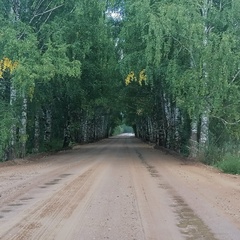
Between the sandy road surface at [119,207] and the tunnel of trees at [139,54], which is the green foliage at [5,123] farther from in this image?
the sandy road surface at [119,207]

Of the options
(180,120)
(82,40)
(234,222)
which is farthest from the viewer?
(180,120)

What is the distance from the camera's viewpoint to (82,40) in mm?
24672

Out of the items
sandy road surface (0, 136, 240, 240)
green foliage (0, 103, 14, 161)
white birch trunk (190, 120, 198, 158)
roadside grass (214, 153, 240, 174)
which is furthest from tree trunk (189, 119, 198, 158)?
green foliage (0, 103, 14, 161)

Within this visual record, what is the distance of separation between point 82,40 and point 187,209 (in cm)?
1719

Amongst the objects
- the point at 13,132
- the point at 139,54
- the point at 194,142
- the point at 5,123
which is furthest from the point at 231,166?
the point at 13,132

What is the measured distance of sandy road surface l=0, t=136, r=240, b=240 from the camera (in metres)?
7.20

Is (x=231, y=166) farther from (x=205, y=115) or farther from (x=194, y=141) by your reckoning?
(x=194, y=141)

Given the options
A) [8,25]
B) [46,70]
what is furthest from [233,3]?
[8,25]

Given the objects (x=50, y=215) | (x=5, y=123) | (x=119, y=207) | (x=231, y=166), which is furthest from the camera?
(x=5, y=123)

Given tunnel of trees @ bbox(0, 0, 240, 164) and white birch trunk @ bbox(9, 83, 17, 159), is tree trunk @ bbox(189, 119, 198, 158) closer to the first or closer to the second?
tunnel of trees @ bbox(0, 0, 240, 164)

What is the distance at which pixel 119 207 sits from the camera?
9.46 metres

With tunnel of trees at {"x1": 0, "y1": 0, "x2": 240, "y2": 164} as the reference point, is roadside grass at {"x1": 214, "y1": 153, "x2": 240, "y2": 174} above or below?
below

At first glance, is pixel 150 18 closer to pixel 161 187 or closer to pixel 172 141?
pixel 161 187

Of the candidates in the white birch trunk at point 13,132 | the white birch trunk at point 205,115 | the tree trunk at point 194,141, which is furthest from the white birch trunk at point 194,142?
the white birch trunk at point 13,132
